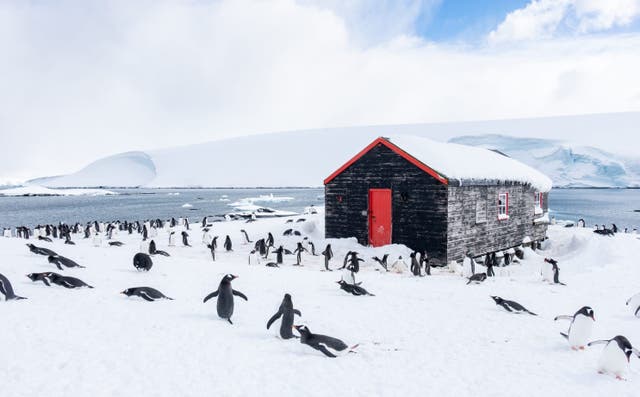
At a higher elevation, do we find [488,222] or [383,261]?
[488,222]

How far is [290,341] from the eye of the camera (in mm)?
6258

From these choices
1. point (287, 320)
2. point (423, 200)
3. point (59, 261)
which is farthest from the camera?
point (423, 200)

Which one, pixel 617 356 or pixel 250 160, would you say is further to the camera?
pixel 250 160

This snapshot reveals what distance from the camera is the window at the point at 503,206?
1817cm

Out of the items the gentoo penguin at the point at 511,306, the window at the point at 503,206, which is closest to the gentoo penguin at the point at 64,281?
the gentoo penguin at the point at 511,306

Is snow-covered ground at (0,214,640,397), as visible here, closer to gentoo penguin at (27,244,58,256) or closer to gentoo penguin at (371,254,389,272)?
gentoo penguin at (27,244,58,256)

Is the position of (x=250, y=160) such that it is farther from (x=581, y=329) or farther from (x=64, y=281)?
(x=581, y=329)

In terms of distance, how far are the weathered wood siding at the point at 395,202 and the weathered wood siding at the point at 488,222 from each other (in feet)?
1.63

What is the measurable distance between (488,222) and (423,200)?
12.6 ft

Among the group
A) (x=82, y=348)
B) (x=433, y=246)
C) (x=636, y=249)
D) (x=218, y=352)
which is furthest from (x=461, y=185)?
(x=82, y=348)

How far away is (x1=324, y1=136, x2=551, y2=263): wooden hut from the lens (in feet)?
48.5

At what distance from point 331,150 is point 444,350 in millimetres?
143089

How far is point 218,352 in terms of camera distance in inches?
224

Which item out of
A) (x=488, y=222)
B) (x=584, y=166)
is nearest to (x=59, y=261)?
(x=488, y=222)
